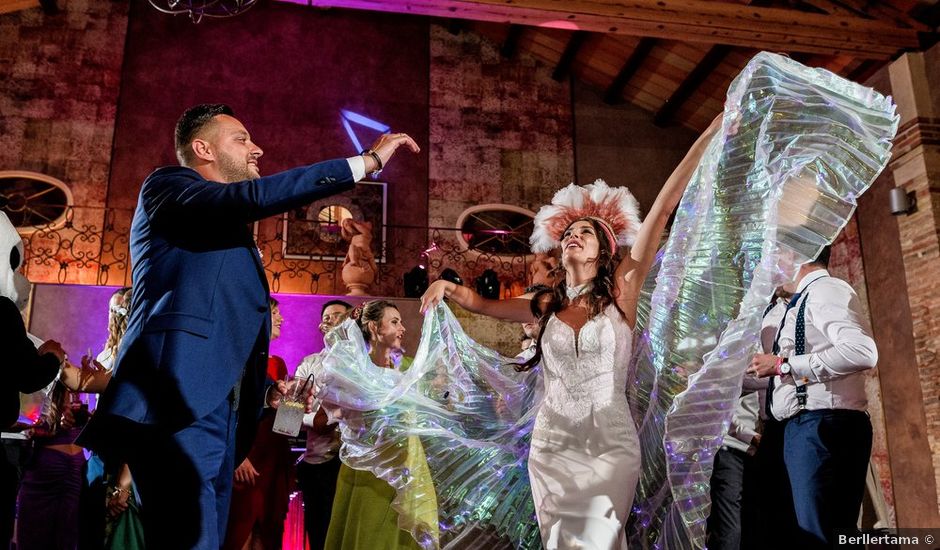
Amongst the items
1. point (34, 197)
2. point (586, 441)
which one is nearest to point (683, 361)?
point (586, 441)

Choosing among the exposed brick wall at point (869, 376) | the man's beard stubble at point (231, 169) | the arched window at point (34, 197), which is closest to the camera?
the man's beard stubble at point (231, 169)

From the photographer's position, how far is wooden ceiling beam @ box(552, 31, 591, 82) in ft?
36.5

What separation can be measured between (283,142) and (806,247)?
9064 mm

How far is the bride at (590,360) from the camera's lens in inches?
112

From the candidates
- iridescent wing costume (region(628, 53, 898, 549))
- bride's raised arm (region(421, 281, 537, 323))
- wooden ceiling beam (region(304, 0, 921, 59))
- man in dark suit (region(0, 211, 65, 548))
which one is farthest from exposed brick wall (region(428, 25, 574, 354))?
man in dark suit (region(0, 211, 65, 548))

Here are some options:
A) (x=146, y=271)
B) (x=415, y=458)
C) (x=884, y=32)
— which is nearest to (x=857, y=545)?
(x=415, y=458)

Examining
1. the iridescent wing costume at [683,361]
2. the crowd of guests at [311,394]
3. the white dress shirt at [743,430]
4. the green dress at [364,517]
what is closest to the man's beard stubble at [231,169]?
the crowd of guests at [311,394]

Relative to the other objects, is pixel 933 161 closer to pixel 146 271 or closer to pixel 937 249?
pixel 937 249

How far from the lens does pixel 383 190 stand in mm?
10992

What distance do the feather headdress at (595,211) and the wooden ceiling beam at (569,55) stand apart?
8014mm

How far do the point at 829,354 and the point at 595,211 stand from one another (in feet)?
3.72

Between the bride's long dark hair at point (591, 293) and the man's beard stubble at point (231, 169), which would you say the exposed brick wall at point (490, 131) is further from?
the man's beard stubble at point (231, 169)

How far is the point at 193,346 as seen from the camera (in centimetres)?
196

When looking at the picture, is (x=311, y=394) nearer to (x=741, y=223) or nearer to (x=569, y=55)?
(x=741, y=223)
